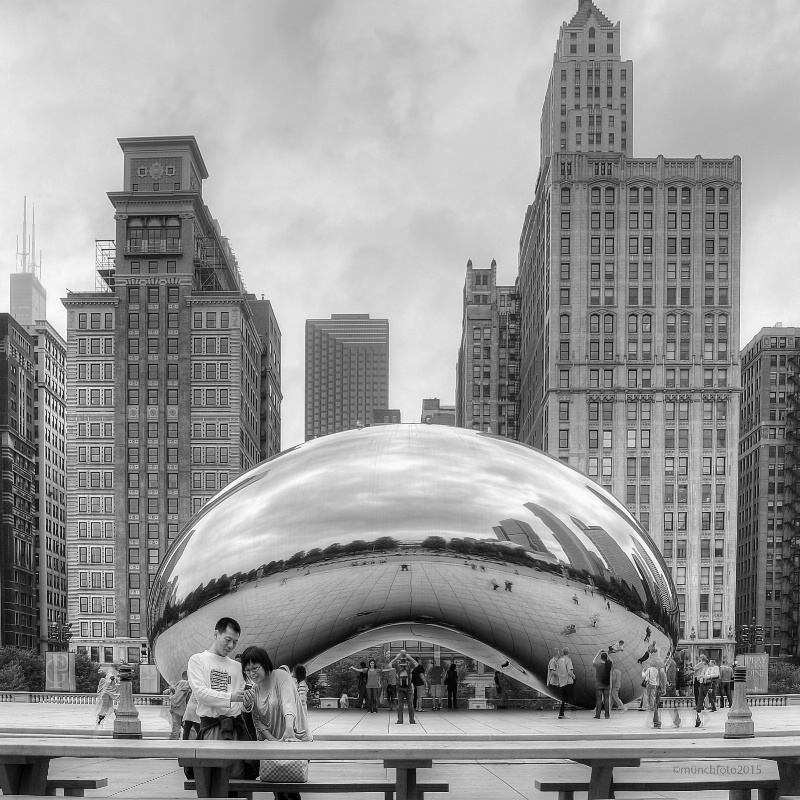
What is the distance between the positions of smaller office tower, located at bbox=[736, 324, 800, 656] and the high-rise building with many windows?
57.8 metres

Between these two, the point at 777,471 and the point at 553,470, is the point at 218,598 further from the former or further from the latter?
the point at 777,471

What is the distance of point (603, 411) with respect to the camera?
105562mm

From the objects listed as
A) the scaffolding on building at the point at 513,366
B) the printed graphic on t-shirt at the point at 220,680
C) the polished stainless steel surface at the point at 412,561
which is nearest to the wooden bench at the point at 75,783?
the printed graphic on t-shirt at the point at 220,680

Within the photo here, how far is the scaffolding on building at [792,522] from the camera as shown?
380 ft

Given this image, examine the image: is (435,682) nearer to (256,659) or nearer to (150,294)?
(256,659)

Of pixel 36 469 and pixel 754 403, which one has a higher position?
pixel 754 403

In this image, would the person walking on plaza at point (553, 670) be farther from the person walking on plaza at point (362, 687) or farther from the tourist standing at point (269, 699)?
the tourist standing at point (269, 699)

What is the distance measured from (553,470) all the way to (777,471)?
379 feet

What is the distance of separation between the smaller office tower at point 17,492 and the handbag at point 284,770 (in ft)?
392

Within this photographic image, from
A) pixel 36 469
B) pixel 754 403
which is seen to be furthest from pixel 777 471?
pixel 36 469

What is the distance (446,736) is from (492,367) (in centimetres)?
14025

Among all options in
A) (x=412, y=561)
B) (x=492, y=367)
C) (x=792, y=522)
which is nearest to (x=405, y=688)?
(x=412, y=561)

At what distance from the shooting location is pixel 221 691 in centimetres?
838

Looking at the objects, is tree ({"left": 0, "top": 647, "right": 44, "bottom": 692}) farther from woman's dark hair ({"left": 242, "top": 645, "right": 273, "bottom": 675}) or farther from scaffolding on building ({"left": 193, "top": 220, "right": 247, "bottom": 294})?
scaffolding on building ({"left": 193, "top": 220, "right": 247, "bottom": 294})
